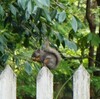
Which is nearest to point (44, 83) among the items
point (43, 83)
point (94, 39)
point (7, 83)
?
point (43, 83)

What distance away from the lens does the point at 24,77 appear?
259 centimetres

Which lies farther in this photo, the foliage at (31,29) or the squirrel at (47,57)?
the squirrel at (47,57)

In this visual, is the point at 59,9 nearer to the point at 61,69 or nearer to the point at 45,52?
the point at 45,52

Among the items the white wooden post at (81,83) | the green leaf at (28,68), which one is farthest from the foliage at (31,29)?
the white wooden post at (81,83)

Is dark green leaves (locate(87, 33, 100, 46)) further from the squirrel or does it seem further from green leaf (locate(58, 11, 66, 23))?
green leaf (locate(58, 11, 66, 23))

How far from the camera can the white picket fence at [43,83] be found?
4.66 feet

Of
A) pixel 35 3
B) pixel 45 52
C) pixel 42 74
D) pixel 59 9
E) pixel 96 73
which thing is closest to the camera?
pixel 35 3

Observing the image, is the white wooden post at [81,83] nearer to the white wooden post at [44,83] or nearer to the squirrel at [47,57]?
the white wooden post at [44,83]

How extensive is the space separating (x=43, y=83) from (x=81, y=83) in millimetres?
154

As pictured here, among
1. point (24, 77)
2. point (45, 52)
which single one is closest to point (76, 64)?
point (24, 77)

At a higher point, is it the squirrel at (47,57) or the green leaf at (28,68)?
the squirrel at (47,57)

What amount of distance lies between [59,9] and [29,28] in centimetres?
26

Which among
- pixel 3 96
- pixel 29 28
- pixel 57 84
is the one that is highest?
pixel 29 28

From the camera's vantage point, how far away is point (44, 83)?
4.66ft
